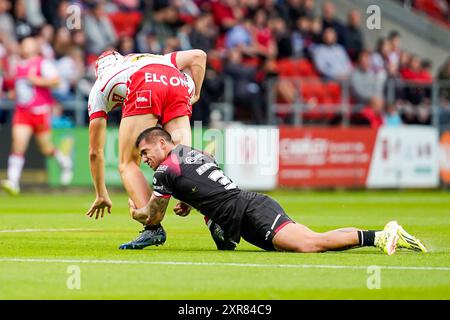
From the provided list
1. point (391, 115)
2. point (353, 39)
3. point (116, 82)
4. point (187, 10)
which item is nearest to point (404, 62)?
point (353, 39)

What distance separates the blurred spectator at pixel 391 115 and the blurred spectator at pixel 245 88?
317 cm

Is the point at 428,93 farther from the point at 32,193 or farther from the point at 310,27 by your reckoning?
the point at 32,193

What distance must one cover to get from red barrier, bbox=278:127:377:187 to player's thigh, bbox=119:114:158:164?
41.4 ft

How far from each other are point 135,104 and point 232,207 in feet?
6.36

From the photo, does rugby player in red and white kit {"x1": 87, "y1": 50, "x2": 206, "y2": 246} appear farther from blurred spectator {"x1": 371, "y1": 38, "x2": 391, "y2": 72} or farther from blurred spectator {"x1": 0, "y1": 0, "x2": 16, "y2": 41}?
blurred spectator {"x1": 371, "y1": 38, "x2": 391, "y2": 72}

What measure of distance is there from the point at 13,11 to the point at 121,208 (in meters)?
7.78

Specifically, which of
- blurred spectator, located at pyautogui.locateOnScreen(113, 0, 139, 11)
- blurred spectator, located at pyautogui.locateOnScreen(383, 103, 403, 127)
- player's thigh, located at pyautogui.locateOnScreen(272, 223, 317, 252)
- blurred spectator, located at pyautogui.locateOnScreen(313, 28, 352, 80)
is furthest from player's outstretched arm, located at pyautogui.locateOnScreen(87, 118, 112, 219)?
blurred spectator, located at pyautogui.locateOnScreen(313, 28, 352, 80)

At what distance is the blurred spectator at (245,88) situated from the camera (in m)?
25.0

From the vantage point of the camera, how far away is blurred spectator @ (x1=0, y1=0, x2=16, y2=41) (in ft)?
78.5

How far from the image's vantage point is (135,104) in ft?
38.1

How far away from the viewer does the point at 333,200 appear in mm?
21562

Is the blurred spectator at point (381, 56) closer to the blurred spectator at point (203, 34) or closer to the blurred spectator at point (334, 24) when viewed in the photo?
the blurred spectator at point (334, 24)

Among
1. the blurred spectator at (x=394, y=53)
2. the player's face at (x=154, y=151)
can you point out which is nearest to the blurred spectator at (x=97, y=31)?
the blurred spectator at (x=394, y=53)

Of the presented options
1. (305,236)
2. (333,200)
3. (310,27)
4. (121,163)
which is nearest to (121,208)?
(333,200)
